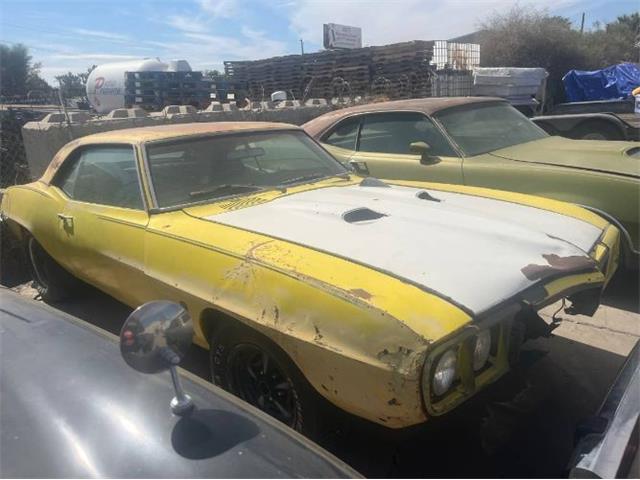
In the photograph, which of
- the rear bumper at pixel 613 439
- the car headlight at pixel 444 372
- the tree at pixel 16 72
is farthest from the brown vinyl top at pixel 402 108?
the tree at pixel 16 72

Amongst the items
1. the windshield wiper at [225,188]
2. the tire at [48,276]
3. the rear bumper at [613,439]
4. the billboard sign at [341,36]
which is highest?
the billboard sign at [341,36]

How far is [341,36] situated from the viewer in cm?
2544

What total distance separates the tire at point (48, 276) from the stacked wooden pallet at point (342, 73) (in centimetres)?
1166

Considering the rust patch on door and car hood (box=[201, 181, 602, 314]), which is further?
the rust patch on door

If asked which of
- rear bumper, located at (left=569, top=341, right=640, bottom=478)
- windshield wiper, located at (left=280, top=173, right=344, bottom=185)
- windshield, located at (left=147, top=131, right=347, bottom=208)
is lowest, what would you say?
rear bumper, located at (left=569, top=341, right=640, bottom=478)

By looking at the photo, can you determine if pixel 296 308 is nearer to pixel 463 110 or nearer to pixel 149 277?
pixel 149 277

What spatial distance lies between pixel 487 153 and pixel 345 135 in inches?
59.7

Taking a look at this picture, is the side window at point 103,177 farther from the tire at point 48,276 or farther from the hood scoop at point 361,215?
the hood scoop at point 361,215

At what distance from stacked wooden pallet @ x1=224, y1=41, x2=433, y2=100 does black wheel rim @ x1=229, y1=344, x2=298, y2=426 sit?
1293 cm

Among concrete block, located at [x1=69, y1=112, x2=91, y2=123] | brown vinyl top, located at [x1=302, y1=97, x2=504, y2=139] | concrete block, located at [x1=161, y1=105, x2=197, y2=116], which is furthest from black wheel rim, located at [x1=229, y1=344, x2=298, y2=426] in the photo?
concrete block, located at [x1=161, y1=105, x2=197, y2=116]

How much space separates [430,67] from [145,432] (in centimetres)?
1451

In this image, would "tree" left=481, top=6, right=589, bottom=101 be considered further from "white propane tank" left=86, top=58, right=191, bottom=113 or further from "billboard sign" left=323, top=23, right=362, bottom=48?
"white propane tank" left=86, top=58, right=191, bottom=113

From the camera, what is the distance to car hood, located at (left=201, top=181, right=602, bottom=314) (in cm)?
201

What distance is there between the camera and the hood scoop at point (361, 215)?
263cm
